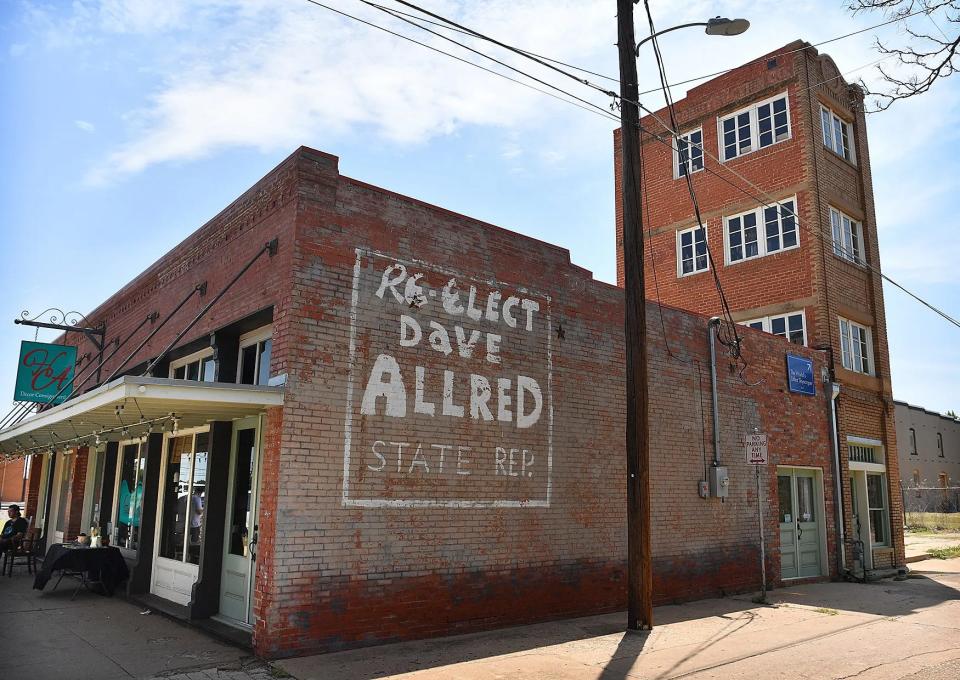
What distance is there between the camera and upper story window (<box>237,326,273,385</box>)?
33.8 feet

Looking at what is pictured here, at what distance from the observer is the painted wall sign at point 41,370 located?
16.2 m

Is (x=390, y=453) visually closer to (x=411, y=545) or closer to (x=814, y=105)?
(x=411, y=545)

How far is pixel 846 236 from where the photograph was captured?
1872cm

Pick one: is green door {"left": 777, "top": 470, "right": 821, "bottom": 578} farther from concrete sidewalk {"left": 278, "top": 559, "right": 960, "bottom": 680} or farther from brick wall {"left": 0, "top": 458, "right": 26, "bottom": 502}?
brick wall {"left": 0, "top": 458, "right": 26, "bottom": 502}

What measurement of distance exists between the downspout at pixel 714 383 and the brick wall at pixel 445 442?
0.68 meters

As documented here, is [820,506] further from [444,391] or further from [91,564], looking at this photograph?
[91,564]

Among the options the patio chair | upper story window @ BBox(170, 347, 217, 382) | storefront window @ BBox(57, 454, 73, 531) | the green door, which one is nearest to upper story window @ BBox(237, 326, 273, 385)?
upper story window @ BBox(170, 347, 217, 382)

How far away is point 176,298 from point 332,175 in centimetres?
523

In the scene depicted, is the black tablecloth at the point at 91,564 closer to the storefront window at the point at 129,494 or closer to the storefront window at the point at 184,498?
the storefront window at the point at 129,494

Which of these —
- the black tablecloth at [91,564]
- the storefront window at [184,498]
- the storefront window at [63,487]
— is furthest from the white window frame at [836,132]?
the storefront window at [63,487]

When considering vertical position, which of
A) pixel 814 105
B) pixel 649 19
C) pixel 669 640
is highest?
pixel 814 105

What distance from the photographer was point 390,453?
932 cm

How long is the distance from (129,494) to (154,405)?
6.42 meters

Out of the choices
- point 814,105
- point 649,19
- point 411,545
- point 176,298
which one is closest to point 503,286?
point 411,545
